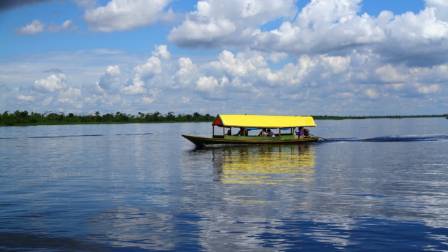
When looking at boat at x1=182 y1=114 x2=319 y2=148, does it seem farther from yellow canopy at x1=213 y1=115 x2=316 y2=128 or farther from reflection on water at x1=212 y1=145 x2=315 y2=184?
reflection on water at x1=212 y1=145 x2=315 y2=184

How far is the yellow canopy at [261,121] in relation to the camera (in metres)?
57.5

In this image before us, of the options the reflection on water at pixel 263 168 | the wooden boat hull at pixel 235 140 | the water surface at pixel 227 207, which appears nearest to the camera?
the water surface at pixel 227 207

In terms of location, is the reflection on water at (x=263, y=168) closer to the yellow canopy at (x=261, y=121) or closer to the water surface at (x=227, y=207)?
the water surface at (x=227, y=207)

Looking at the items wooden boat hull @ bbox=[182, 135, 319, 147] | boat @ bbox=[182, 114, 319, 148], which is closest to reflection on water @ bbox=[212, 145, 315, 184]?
wooden boat hull @ bbox=[182, 135, 319, 147]

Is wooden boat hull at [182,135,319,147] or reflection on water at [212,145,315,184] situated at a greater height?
wooden boat hull at [182,135,319,147]

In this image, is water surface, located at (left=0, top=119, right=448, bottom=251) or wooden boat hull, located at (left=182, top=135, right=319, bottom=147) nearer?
water surface, located at (left=0, top=119, right=448, bottom=251)

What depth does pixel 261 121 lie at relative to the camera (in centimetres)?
5988

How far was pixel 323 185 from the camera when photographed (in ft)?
90.1

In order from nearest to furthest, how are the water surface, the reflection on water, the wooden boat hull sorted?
the water surface → the reflection on water → the wooden boat hull

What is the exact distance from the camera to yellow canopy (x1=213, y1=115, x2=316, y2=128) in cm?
5750

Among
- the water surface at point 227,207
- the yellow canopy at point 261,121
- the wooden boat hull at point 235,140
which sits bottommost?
the water surface at point 227,207

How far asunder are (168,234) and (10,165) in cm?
2899

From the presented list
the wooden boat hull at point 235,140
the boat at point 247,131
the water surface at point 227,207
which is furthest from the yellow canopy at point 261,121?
the water surface at point 227,207

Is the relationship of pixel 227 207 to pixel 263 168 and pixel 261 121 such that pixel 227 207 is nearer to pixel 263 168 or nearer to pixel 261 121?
pixel 263 168
